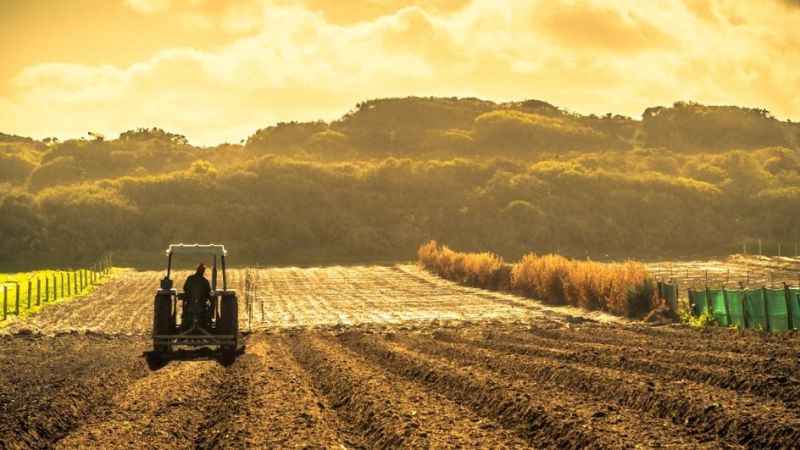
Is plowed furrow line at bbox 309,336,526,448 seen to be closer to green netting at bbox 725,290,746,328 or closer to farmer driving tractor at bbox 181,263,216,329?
farmer driving tractor at bbox 181,263,216,329

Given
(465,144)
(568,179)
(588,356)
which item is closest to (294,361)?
(588,356)

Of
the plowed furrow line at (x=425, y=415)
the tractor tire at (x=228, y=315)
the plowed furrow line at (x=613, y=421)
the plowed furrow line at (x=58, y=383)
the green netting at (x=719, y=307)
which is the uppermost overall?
the tractor tire at (x=228, y=315)

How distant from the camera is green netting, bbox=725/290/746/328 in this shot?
2920cm

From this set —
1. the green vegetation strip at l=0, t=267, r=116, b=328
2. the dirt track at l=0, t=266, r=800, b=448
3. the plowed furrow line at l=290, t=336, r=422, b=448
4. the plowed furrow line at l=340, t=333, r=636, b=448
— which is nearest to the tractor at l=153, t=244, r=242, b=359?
the dirt track at l=0, t=266, r=800, b=448

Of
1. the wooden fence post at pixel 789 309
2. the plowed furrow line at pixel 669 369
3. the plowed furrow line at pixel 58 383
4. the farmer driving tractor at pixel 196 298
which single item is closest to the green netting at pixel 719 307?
the wooden fence post at pixel 789 309

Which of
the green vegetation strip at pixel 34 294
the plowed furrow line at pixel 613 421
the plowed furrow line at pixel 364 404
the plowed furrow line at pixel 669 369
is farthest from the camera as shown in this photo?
the green vegetation strip at pixel 34 294

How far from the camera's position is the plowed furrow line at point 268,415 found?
13.5m

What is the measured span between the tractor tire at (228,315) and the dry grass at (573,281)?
1922 centimetres

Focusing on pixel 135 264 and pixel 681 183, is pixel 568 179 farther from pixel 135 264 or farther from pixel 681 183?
pixel 135 264

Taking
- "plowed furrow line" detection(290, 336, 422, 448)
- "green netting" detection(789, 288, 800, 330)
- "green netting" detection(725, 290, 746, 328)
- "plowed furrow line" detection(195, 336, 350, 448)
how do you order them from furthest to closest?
"green netting" detection(725, 290, 746, 328) < "green netting" detection(789, 288, 800, 330) < "plowed furrow line" detection(290, 336, 422, 448) < "plowed furrow line" detection(195, 336, 350, 448)

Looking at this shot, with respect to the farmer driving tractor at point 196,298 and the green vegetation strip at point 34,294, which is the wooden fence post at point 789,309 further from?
the green vegetation strip at point 34,294

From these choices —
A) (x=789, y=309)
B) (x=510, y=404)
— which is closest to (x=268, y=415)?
(x=510, y=404)

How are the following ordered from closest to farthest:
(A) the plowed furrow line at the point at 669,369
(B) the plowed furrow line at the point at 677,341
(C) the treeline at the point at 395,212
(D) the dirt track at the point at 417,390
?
(D) the dirt track at the point at 417,390 < (A) the plowed furrow line at the point at 669,369 < (B) the plowed furrow line at the point at 677,341 < (C) the treeline at the point at 395,212

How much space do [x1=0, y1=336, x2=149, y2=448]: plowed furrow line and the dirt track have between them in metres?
0.05
